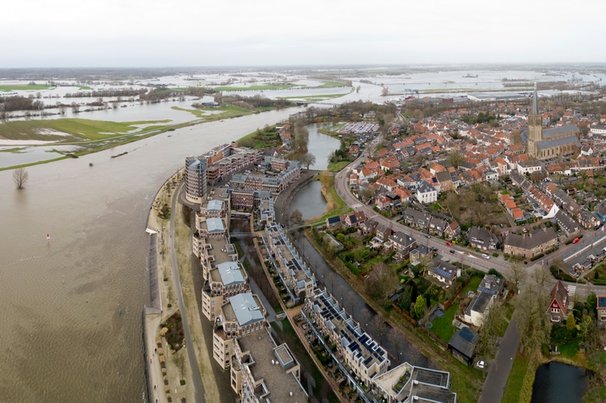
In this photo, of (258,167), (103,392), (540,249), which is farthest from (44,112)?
(540,249)

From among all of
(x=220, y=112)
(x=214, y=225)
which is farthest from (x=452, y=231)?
(x=220, y=112)

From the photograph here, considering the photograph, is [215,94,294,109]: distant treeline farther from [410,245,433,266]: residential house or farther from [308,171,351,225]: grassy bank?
[410,245,433,266]: residential house

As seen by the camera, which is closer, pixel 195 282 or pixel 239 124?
pixel 195 282

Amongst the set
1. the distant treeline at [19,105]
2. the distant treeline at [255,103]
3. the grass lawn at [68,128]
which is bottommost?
the grass lawn at [68,128]

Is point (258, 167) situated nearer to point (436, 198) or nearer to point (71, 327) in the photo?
point (436, 198)

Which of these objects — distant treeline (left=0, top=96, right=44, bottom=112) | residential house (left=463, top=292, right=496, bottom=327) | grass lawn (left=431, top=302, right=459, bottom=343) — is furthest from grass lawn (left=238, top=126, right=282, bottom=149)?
distant treeline (left=0, top=96, right=44, bottom=112)

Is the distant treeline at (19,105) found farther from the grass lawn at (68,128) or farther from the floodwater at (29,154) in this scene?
the floodwater at (29,154)

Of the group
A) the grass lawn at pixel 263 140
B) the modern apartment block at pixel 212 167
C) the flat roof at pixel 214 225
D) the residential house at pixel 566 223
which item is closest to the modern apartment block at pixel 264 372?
the flat roof at pixel 214 225
